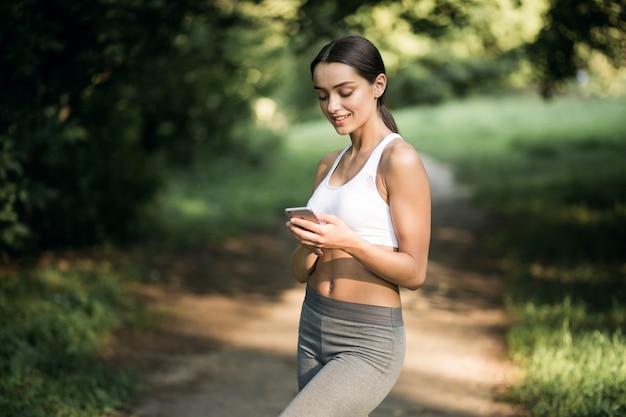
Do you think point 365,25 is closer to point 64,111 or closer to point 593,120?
point 64,111

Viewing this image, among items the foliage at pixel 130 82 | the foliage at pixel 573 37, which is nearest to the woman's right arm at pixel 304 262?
the foliage at pixel 130 82

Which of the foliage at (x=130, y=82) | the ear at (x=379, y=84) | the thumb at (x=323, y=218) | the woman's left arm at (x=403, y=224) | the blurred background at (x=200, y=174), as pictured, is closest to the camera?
the thumb at (x=323, y=218)

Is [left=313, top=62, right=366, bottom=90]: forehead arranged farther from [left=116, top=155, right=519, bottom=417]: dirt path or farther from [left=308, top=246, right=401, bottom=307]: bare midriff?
[left=116, top=155, right=519, bottom=417]: dirt path

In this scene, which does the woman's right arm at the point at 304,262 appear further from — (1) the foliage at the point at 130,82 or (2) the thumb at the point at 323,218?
(1) the foliage at the point at 130,82

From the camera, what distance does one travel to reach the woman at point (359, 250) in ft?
8.82

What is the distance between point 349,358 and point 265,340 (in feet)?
13.9

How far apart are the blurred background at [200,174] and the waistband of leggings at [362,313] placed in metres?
1.57

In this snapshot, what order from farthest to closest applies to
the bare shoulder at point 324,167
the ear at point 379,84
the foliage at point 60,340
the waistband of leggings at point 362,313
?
1. the foliage at point 60,340
2. the bare shoulder at point 324,167
3. the ear at point 379,84
4. the waistband of leggings at point 362,313

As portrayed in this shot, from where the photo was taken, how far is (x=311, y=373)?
9.57 ft

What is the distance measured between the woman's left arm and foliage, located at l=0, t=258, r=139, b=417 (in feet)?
8.98

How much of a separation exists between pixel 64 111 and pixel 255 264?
10.1ft

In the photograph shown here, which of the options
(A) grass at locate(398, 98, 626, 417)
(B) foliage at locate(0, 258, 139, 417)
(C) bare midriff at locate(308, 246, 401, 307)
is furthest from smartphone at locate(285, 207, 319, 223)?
(B) foliage at locate(0, 258, 139, 417)

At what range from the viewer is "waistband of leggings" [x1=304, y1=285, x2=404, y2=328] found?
9.14 feet

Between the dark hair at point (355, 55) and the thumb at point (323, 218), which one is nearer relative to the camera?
the thumb at point (323, 218)
